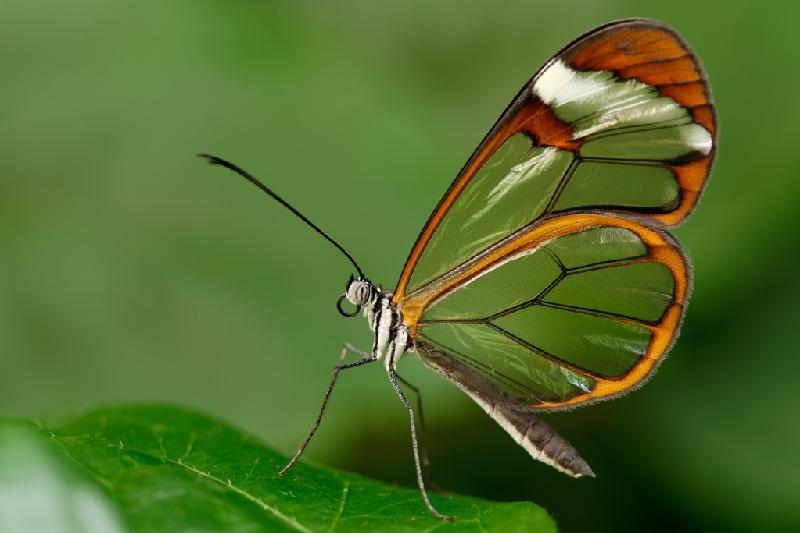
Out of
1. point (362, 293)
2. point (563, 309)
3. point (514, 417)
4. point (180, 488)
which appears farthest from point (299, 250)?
point (180, 488)

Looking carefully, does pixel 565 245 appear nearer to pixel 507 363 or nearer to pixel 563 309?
pixel 563 309

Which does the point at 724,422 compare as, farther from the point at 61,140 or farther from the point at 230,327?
the point at 61,140

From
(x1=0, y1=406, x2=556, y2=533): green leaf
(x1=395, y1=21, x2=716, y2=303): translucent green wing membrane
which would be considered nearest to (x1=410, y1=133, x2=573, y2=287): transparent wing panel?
(x1=395, y1=21, x2=716, y2=303): translucent green wing membrane

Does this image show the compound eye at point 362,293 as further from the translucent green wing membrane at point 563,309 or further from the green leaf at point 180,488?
the green leaf at point 180,488

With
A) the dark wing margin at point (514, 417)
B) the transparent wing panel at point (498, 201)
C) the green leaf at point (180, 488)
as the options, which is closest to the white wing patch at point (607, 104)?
the transparent wing panel at point (498, 201)

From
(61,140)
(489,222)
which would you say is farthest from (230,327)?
(489,222)
